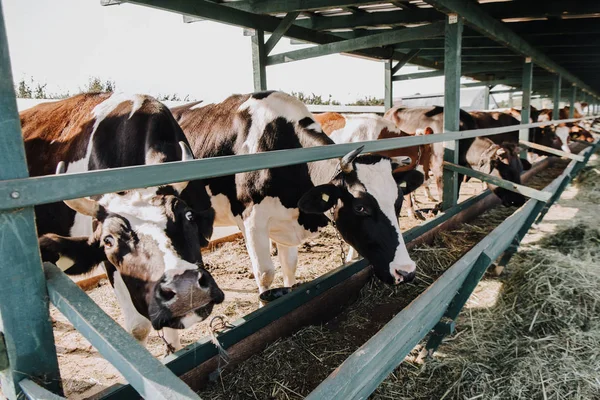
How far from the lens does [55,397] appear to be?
95 centimetres

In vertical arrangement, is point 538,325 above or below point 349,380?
below

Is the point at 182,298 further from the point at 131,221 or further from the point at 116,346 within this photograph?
the point at 116,346

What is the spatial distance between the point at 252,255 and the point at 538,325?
2.08 metres

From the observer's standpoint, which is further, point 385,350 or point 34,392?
point 385,350

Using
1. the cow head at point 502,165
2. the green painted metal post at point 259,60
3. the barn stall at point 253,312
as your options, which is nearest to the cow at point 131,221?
the barn stall at point 253,312

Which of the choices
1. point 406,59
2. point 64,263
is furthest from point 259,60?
point 64,263

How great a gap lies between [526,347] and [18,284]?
2.61 m

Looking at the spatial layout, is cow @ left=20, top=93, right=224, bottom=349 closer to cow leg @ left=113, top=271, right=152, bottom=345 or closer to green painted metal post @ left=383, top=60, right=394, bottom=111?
cow leg @ left=113, top=271, right=152, bottom=345

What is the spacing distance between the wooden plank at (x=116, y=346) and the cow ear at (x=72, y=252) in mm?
498

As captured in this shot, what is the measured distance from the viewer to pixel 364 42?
15.6 ft

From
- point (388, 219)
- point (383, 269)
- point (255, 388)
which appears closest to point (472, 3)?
point (388, 219)

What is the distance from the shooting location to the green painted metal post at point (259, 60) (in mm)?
4816

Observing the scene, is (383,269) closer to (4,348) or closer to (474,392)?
(474,392)

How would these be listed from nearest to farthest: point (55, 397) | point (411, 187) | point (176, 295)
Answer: point (55, 397) < point (176, 295) < point (411, 187)
